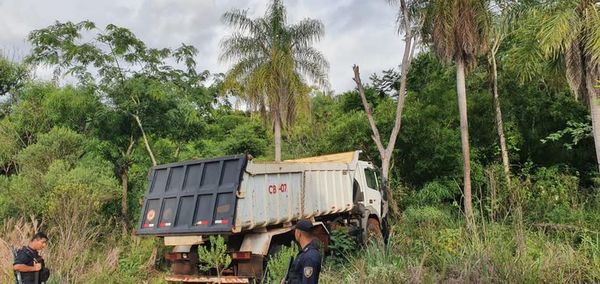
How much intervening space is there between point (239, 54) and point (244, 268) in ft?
35.3

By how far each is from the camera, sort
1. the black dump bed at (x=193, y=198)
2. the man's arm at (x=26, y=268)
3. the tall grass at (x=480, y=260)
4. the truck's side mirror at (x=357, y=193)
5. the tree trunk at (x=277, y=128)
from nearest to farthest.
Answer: the tall grass at (x=480, y=260) → the man's arm at (x=26, y=268) → the black dump bed at (x=193, y=198) → the truck's side mirror at (x=357, y=193) → the tree trunk at (x=277, y=128)

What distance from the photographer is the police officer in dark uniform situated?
4621 millimetres

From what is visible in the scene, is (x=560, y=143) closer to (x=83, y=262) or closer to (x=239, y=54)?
(x=239, y=54)

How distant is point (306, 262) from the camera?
4660 mm

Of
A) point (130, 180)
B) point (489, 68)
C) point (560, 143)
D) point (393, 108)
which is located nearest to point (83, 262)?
point (130, 180)

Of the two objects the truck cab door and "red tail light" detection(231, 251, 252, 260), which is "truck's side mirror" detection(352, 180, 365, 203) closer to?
the truck cab door

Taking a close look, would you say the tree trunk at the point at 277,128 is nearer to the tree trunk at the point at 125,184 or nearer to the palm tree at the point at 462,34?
the tree trunk at the point at 125,184

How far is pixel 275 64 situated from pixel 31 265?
457 inches

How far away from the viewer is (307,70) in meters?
17.4

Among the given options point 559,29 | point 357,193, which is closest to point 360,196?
point 357,193

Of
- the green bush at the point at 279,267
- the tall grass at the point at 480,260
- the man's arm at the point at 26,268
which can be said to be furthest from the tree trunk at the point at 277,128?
the man's arm at the point at 26,268

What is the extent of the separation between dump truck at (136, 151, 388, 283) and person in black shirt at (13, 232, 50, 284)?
2001 mm

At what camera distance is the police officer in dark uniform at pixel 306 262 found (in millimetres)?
4621

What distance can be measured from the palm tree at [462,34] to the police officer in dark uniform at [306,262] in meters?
9.41
